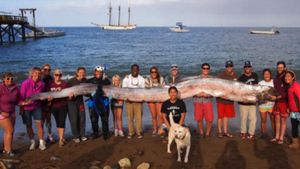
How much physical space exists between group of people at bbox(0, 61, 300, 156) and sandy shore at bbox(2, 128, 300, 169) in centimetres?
30

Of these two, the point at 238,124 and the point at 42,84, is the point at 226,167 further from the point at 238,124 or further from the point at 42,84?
the point at 42,84

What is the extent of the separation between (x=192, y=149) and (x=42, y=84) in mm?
3638

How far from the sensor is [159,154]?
25.2 ft

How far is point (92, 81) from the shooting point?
844 centimetres

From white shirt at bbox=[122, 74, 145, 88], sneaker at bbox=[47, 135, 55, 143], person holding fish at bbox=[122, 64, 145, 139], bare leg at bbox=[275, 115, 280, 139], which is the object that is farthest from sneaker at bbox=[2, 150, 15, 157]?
bare leg at bbox=[275, 115, 280, 139]

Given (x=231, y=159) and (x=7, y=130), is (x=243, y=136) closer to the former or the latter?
(x=231, y=159)

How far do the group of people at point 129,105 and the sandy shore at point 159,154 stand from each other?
30 centimetres

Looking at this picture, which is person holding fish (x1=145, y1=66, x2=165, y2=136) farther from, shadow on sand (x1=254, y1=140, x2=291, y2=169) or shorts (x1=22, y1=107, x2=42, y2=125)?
shorts (x1=22, y1=107, x2=42, y2=125)

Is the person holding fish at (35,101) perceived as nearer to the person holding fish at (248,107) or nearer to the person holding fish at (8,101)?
the person holding fish at (8,101)

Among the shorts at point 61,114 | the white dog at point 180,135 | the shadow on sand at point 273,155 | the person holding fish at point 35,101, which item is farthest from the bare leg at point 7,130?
the shadow on sand at point 273,155

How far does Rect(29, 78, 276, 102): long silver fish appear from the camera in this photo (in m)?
8.07

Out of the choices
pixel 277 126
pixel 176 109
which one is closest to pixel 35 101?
pixel 176 109

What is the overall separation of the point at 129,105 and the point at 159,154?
1.68 metres

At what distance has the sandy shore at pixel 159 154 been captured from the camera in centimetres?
707
